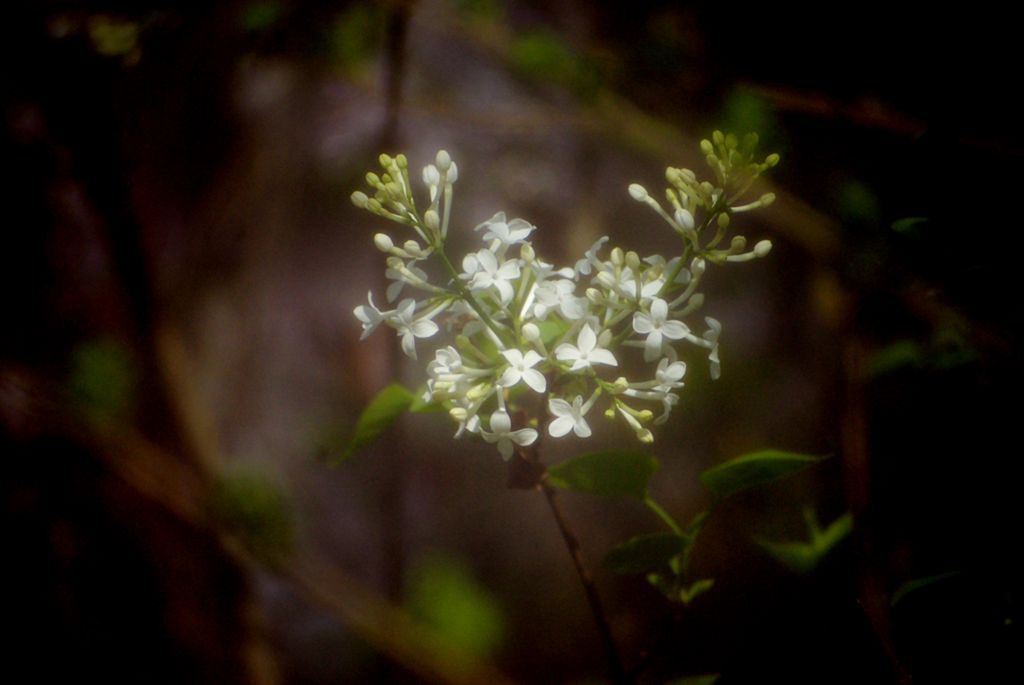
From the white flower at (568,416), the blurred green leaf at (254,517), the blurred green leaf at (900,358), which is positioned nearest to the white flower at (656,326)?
the white flower at (568,416)

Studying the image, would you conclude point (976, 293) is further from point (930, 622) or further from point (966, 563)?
point (930, 622)

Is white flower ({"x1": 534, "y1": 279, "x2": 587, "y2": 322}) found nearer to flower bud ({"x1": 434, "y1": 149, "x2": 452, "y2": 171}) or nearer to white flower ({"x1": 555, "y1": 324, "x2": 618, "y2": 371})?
white flower ({"x1": 555, "y1": 324, "x2": 618, "y2": 371})

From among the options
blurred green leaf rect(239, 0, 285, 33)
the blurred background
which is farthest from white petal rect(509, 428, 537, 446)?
blurred green leaf rect(239, 0, 285, 33)

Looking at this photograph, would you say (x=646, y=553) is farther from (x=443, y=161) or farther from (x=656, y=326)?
(x=443, y=161)

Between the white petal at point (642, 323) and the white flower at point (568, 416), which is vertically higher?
the white petal at point (642, 323)

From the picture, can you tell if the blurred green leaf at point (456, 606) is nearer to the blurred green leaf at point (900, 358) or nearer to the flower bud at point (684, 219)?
the blurred green leaf at point (900, 358)

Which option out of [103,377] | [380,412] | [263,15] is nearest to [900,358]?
[380,412]
